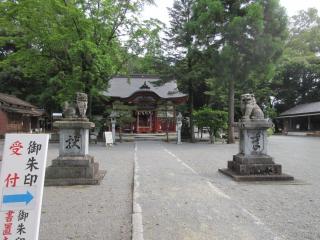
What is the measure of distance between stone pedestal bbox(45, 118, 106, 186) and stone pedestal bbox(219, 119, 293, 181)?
3.78 m

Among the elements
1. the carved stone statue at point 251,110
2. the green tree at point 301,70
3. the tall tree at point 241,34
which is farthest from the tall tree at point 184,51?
the green tree at point 301,70

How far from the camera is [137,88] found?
3525cm

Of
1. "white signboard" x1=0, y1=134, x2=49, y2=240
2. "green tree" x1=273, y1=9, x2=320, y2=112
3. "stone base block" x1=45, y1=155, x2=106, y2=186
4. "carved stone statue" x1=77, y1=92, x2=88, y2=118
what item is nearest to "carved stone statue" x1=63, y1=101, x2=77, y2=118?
"carved stone statue" x1=77, y1=92, x2=88, y2=118

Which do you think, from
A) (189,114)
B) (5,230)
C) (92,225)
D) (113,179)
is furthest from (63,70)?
(5,230)

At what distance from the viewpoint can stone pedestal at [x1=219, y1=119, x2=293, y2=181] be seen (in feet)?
28.9

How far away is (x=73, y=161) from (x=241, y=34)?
50.3 ft

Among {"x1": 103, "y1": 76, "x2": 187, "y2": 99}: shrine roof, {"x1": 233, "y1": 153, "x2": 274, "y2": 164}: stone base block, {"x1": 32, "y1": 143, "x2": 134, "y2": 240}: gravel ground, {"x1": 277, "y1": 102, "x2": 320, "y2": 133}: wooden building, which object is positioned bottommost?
{"x1": 32, "y1": 143, "x2": 134, "y2": 240}: gravel ground

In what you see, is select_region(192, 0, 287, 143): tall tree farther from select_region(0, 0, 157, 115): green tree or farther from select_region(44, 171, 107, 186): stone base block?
select_region(44, 171, 107, 186): stone base block

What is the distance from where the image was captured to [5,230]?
308 cm

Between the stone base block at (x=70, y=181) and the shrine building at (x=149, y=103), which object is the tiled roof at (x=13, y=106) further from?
the stone base block at (x=70, y=181)

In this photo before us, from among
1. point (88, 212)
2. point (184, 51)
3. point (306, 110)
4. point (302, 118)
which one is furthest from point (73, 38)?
point (302, 118)

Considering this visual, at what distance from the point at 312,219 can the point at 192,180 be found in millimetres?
3649

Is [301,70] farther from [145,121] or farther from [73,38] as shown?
[73,38]

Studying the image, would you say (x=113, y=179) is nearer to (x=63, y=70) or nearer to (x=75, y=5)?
(x=75, y=5)
